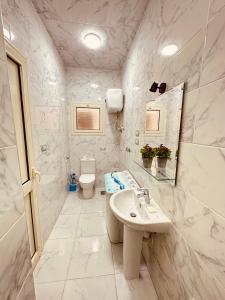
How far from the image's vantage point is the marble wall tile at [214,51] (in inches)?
21.9

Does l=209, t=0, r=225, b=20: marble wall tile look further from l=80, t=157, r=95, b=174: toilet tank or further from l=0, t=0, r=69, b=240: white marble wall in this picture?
l=80, t=157, r=95, b=174: toilet tank

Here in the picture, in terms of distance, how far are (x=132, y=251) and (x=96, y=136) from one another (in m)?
2.24

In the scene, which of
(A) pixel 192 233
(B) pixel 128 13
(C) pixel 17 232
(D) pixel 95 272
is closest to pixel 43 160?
(C) pixel 17 232

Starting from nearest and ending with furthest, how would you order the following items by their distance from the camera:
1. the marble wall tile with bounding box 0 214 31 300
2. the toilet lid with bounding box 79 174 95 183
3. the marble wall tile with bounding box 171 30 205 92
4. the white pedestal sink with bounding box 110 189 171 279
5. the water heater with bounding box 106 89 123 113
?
the marble wall tile with bounding box 0 214 31 300, the marble wall tile with bounding box 171 30 205 92, the white pedestal sink with bounding box 110 189 171 279, the water heater with bounding box 106 89 123 113, the toilet lid with bounding box 79 174 95 183

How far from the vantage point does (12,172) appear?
1.65 ft

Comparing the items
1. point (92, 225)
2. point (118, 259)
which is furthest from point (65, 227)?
point (118, 259)

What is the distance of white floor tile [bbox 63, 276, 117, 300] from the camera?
1.18 m

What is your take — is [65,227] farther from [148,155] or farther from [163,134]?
[163,134]

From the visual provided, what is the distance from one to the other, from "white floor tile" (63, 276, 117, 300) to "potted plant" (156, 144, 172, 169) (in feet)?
4.01

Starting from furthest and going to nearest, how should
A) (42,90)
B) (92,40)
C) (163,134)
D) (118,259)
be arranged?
1. (92,40)
2. (42,90)
3. (118,259)
4. (163,134)

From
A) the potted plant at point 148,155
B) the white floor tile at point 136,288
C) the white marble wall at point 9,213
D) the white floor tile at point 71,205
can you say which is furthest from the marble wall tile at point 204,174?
the white floor tile at point 71,205

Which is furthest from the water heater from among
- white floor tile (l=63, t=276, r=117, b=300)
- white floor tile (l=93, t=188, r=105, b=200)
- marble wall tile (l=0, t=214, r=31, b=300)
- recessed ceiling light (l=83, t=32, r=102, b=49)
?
white floor tile (l=63, t=276, r=117, b=300)

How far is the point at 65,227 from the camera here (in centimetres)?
200

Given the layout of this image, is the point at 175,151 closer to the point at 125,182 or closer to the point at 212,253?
the point at 212,253
